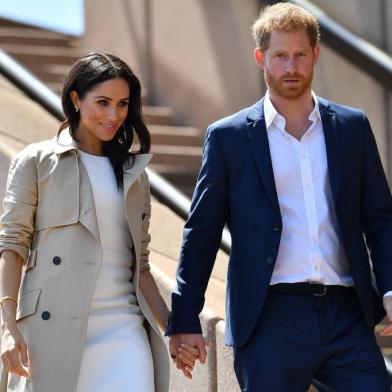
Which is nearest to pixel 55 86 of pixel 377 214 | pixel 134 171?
pixel 134 171

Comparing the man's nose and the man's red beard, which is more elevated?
the man's nose

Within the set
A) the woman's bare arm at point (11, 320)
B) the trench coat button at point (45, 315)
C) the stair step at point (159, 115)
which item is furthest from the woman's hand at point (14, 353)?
the stair step at point (159, 115)

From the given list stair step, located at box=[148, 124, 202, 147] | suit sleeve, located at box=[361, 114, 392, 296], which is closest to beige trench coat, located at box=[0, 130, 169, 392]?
suit sleeve, located at box=[361, 114, 392, 296]

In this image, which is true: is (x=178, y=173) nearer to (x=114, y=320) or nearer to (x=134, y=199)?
(x=134, y=199)

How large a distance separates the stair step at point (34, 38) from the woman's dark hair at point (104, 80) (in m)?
6.55

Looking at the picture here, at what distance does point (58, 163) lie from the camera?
4152 millimetres

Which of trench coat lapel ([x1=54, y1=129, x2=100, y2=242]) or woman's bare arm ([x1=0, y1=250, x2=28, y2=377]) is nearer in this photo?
woman's bare arm ([x1=0, y1=250, x2=28, y2=377])

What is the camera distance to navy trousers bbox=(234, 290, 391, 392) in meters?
4.00

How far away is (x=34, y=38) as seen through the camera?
36.2 feet

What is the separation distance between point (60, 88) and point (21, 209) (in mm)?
5473

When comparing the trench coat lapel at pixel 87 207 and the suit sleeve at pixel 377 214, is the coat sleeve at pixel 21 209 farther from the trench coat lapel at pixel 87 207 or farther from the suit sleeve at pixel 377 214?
the suit sleeve at pixel 377 214

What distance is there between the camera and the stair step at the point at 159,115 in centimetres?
916

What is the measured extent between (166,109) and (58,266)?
555 cm

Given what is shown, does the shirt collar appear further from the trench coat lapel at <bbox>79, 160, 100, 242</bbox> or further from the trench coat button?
the trench coat button
